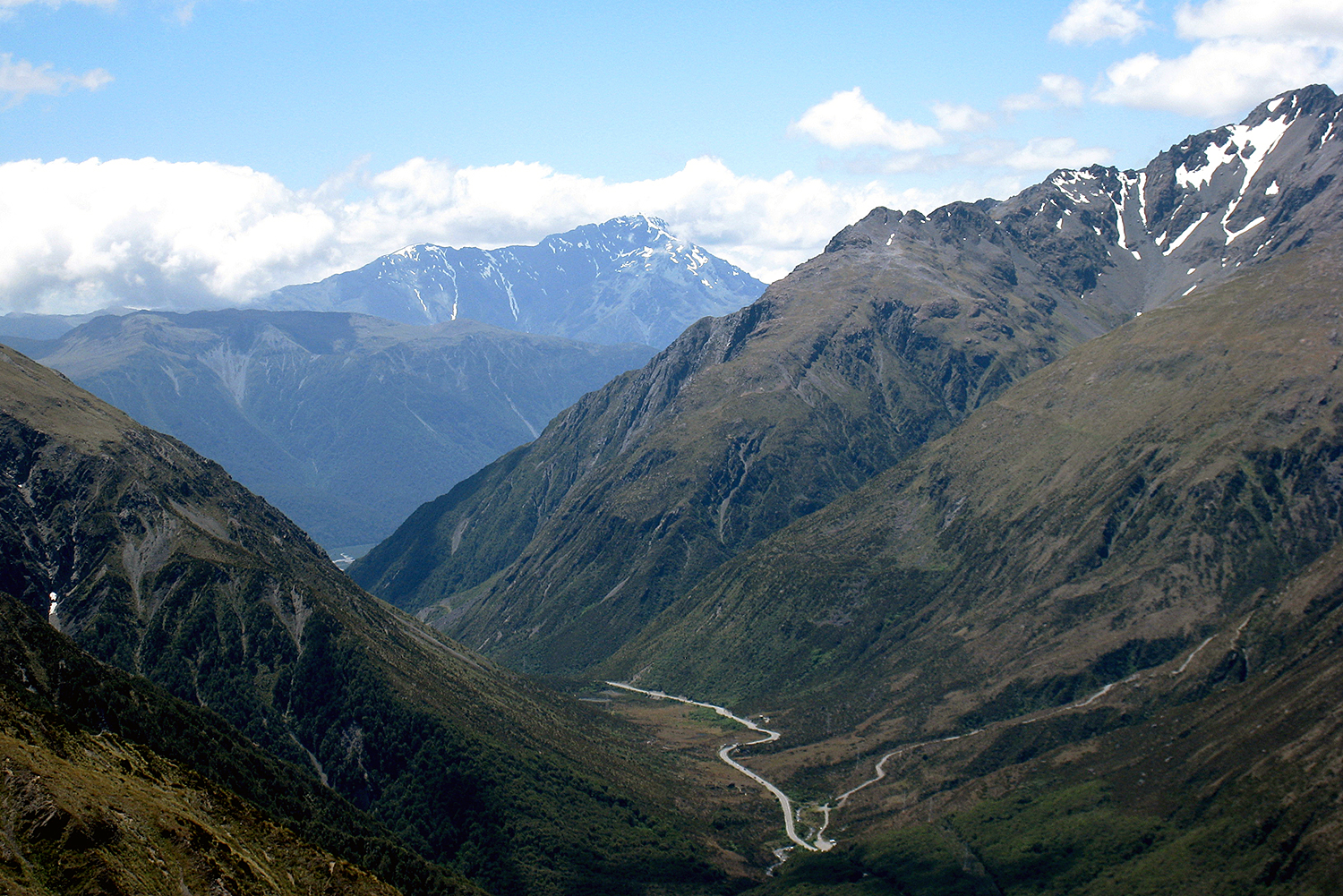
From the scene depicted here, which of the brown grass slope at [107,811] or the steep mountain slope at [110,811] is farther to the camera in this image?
the steep mountain slope at [110,811]

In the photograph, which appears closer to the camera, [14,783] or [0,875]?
[0,875]

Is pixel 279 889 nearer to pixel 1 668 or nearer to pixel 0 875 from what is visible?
pixel 0 875

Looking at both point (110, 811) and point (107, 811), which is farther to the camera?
point (110, 811)

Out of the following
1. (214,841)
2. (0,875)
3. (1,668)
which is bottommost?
(214,841)

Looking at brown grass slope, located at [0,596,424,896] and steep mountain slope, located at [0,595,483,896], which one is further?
steep mountain slope, located at [0,595,483,896]

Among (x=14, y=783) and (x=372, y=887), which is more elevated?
(x=14, y=783)

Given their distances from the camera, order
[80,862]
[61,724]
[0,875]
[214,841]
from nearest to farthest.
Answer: [0,875], [80,862], [214,841], [61,724]

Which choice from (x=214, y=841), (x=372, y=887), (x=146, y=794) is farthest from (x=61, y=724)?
(x=372, y=887)

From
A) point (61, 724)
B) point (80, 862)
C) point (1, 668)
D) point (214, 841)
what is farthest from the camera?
point (1, 668)
